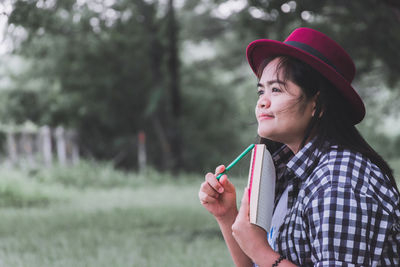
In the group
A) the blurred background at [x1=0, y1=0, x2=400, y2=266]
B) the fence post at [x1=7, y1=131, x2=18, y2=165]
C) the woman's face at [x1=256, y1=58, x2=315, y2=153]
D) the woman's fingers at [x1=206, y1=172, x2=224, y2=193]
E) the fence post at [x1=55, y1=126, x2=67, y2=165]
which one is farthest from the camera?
the fence post at [x1=55, y1=126, x2=67, y2=165]

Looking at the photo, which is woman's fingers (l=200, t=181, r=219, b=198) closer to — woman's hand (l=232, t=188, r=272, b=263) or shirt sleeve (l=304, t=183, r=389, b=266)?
woman's hand (l=232, t=188, r=272, b=263)

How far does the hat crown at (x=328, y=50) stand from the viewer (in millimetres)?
1625

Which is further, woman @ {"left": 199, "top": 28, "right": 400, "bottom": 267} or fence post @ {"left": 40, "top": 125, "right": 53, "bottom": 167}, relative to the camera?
fence post @ {"left": 40, "top": 125, "right": 53, "bottom": 167}

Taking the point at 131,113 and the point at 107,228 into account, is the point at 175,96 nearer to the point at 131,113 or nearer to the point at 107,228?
the point at 131,113

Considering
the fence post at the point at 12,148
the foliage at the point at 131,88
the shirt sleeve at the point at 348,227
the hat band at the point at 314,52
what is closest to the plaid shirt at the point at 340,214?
the shirt sleeve at the point at 348,227

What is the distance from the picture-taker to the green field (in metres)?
4.21

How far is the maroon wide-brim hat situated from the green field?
2.11 feet

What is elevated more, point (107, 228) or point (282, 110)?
point (282, 110)

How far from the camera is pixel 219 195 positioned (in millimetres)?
1840

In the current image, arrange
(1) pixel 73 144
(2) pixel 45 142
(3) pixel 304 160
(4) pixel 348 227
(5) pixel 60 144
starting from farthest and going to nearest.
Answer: (1) pixel 73 144
(5) pixel 60 144
(2) pixel 45 142
(3) pixel 304 160
(4) pixel 348 227

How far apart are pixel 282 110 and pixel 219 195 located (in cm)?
42

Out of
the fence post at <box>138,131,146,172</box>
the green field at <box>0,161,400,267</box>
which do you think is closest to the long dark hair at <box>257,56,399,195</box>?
the green field at <box>0,161,400,267</box>

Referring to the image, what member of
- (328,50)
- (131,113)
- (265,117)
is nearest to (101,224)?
(265,117)

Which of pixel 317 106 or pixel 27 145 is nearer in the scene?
pixel 317 106
